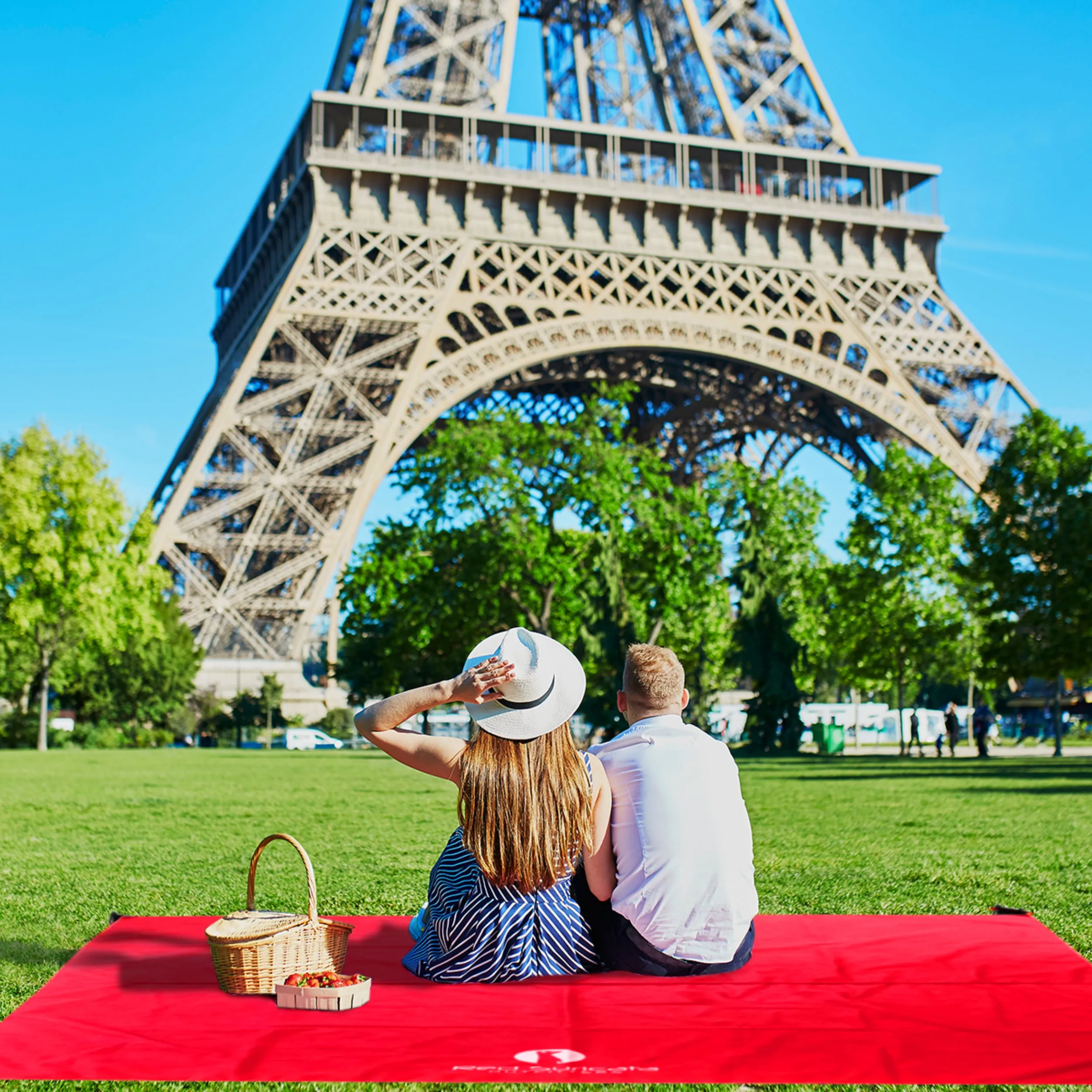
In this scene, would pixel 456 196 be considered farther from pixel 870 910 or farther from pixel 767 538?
pixel 870 910

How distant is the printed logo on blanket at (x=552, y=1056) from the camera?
3.56m

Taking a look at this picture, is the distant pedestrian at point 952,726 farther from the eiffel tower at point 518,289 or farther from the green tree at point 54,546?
the green tree at point 54,546

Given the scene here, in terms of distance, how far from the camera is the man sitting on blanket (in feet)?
14.0

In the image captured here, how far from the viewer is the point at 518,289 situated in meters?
34.1

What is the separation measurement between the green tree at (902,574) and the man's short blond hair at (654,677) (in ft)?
93.7

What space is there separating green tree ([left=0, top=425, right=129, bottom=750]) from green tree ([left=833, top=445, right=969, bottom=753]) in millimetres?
18568

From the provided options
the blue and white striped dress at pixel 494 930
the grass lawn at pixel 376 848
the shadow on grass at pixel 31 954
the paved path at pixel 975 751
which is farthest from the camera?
the paved path at pixel 975 751

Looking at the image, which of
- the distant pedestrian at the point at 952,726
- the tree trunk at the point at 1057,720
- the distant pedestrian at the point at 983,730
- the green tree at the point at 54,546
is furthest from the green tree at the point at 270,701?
the tree trunk at the point at 1057,720

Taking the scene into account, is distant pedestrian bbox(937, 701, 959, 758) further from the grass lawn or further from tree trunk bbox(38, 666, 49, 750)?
tree trunk bbox(38, 666, 49, 750)

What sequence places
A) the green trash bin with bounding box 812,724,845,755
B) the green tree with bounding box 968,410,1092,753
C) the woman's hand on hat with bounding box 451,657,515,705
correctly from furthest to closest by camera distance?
the green trash bin with bounding box 812,724,845,755
the green tree with bounding box 968,410,1092,753
the woman's hand on hat with bounding box 451,657,515,705

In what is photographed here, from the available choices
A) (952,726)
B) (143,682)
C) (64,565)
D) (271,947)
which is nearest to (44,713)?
(64,565)

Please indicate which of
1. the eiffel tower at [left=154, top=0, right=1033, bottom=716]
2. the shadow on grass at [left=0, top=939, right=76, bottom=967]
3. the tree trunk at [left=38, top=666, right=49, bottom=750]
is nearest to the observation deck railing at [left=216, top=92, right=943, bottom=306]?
the eiffel tower at [left=154, top=0, right=1033, bottom=716]

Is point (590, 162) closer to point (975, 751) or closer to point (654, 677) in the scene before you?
point (975, 751)

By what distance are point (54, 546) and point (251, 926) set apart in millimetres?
28605
